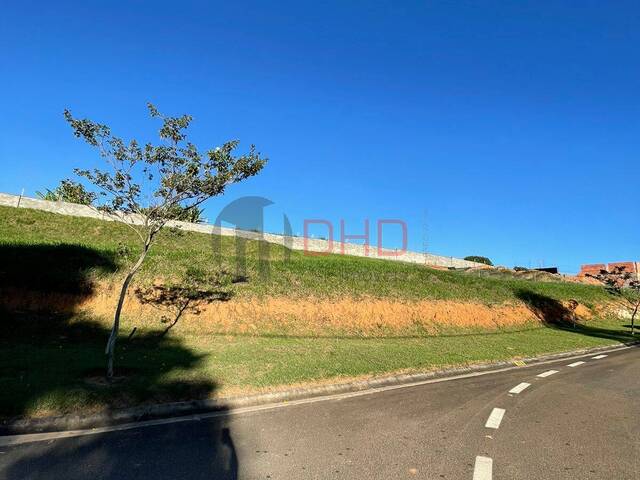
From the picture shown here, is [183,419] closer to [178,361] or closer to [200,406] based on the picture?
[200,406]

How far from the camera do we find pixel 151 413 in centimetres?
721

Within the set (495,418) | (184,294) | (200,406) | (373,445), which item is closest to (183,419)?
(200,406)

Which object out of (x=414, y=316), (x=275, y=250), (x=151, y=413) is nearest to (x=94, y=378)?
(x=151, y=413)

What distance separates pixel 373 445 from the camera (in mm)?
5789

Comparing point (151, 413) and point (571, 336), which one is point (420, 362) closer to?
point (151, 413)

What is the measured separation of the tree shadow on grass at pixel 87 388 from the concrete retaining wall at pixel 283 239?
724 cm

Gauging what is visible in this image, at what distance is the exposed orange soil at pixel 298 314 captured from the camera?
50.0 feet

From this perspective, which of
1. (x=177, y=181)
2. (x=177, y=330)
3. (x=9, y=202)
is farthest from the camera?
(x=9, y=202)

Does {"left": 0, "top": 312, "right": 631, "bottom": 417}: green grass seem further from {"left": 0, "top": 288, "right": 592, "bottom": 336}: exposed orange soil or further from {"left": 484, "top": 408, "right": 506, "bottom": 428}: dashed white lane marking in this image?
{"left": 484, "top": 408, "right": 506, "bottom": 428}: dashed white lane marking

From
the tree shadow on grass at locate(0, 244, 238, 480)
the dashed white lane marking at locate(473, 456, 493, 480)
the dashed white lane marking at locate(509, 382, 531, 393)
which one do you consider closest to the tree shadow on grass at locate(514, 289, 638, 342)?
the dashed white lane marking at locate(509, 382, 531, 393)

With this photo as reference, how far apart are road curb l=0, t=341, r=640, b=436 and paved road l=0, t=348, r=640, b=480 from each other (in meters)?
0.68

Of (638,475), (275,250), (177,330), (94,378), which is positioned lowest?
(638,475)

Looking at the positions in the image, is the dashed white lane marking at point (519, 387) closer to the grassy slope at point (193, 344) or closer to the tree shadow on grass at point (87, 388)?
the grassy slope at point (193, 344)

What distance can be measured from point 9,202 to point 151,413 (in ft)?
97.8
